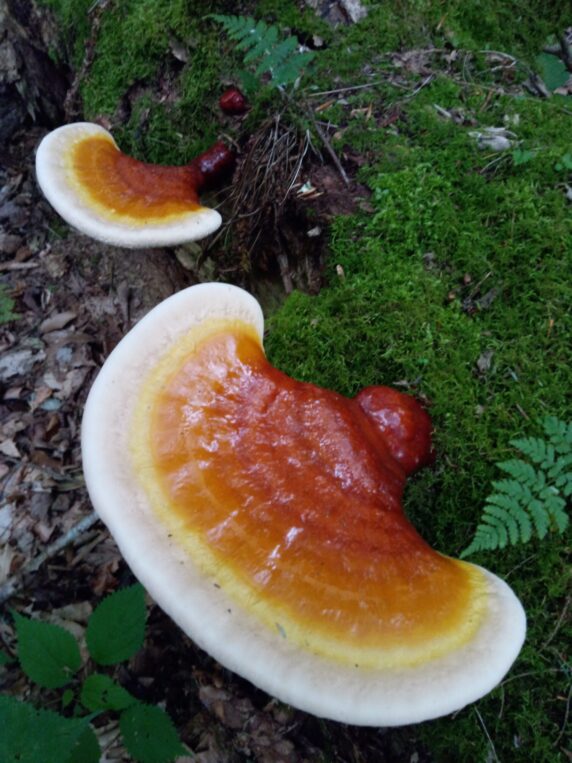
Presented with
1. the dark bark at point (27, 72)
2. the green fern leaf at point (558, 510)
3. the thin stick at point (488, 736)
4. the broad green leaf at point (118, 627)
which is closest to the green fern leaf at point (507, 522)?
the green fern leaf at point (558, 510)

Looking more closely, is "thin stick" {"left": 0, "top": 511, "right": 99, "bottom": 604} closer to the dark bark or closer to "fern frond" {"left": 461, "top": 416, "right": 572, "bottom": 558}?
"fern frond" {"left": 461, "top": 416, "right": 572, "bottom": 558}

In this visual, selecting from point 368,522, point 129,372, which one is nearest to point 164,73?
point 129,372

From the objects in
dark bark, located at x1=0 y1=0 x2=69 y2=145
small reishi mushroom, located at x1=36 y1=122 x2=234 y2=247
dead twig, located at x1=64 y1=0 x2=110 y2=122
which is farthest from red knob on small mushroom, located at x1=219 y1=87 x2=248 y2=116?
dark bark, located at x1=0 y1=0 x2=69 y2=145

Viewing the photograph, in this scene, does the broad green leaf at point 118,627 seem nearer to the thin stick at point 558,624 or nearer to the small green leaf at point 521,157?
the thin stick at point 558,624

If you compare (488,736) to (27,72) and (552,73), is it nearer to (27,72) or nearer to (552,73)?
(552,73)

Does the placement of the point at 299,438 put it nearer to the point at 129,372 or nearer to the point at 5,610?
the point at 129,372

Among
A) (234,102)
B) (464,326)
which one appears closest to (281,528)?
(464,326)
